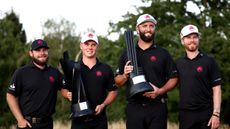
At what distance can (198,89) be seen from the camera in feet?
26.1

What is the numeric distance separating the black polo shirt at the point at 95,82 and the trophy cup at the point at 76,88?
0.54 ft

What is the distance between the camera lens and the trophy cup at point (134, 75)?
764 centimetres

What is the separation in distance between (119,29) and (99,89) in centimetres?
1589

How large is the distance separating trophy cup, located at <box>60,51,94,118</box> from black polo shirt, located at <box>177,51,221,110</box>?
65.2 inches

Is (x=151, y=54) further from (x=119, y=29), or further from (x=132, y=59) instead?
(x=119, y=29)

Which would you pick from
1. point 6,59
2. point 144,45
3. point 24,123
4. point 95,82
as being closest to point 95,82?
point 95,82

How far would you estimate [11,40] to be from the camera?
1848 centimetres

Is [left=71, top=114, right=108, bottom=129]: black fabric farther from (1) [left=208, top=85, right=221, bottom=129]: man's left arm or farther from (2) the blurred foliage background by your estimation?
(2) the blurred foliage background

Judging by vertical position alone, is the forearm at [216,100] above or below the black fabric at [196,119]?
above

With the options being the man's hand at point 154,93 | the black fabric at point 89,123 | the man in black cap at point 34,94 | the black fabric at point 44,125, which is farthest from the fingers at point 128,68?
the black fabric at point 44,125

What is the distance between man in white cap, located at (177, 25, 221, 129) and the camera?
7.94m

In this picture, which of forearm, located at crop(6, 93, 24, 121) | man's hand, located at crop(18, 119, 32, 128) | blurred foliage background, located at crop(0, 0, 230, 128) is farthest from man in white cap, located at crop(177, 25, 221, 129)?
blurred foliage background, located at crop(0, 0, 230, 128)

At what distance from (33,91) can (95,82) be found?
1103 millimetres

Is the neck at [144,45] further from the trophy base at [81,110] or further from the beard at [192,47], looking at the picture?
the trophy base at [81,110]
